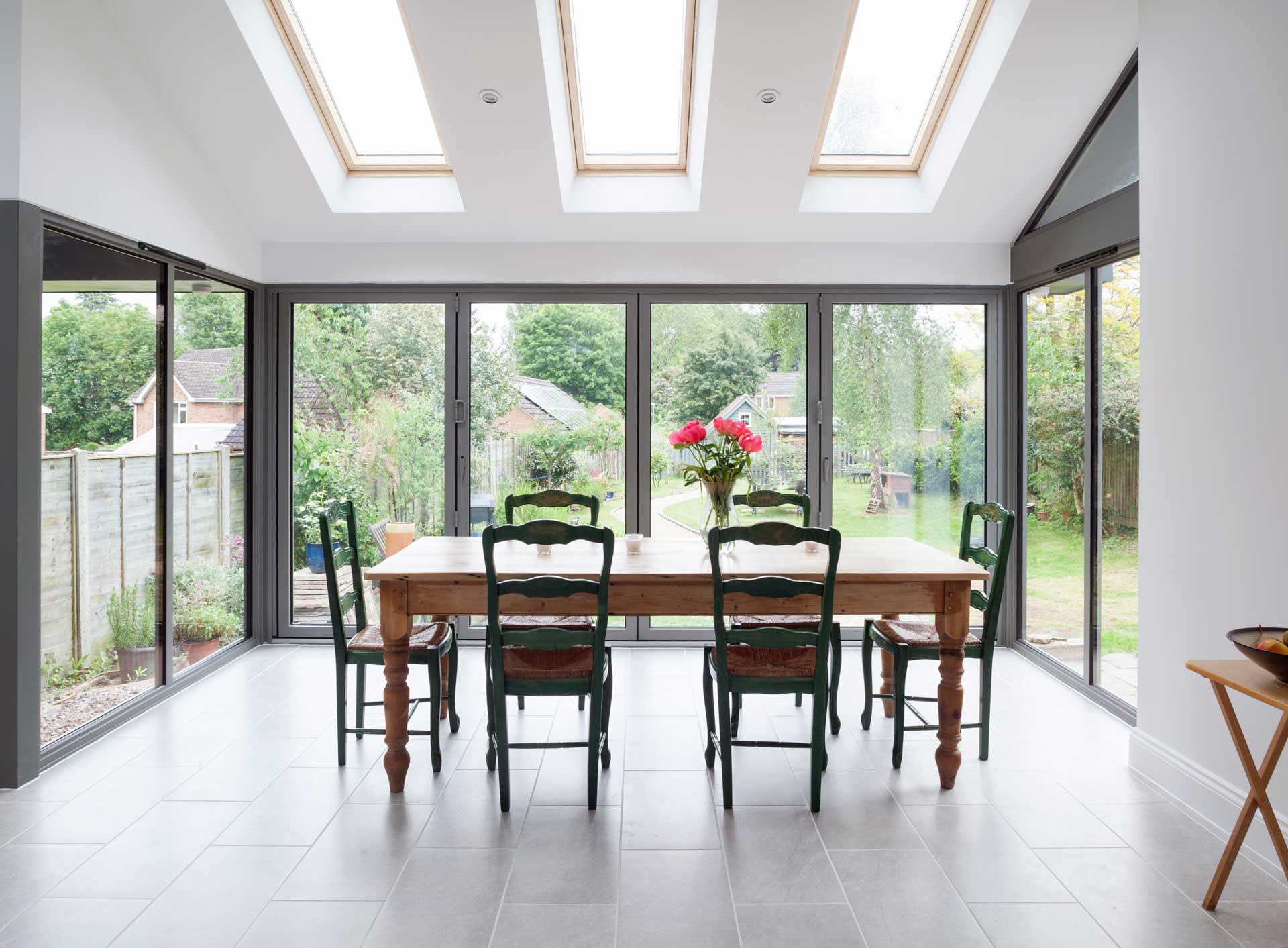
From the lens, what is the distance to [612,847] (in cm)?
259

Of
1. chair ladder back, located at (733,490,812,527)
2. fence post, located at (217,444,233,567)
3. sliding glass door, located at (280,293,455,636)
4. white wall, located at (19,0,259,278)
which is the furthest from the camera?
sliding glass door, located at (280,293,455,636)

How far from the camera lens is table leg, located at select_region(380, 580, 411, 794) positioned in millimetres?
2947

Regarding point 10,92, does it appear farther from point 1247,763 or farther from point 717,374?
point 1247,763

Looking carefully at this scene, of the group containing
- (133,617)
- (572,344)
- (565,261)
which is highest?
(565,261)

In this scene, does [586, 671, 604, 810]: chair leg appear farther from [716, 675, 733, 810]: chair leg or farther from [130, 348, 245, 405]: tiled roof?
[130, 348, 245, 405]: tiled roof

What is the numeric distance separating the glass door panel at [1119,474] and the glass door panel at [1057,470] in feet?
0.54

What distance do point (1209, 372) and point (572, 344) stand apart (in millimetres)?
3293

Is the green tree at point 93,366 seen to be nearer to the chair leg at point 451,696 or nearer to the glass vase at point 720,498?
the chair leg at point 451,696

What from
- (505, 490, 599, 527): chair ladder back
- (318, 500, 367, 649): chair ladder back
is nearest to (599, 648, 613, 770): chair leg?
(505, 490, 599, 527): chair ladder back

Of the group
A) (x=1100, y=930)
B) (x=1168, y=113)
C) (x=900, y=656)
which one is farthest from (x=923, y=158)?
(x=1100, y=930)

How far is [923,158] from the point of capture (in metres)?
4.60

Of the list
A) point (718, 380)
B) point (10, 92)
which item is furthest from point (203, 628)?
point (718, 380)

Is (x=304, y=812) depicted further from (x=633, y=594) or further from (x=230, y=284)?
(x=230, y=284)

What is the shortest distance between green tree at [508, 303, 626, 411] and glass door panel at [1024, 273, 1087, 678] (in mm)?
2430
